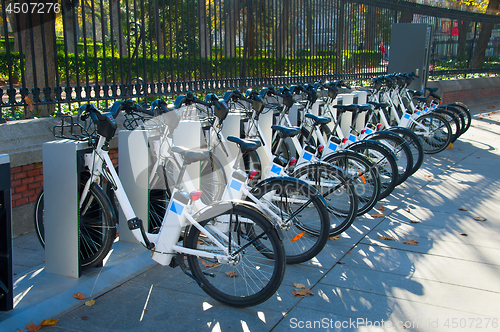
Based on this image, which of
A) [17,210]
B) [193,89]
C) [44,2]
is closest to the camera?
[17,210]

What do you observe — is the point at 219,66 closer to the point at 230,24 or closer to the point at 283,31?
the point at 230,24

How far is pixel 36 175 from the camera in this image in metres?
4.74

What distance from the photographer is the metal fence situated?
5.00 metres

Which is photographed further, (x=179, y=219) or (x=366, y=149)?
(x=366, y=149)

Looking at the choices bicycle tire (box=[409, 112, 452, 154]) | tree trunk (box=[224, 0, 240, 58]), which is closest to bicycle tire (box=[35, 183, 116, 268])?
tree trunk (box=[224, 0, 240, 58])

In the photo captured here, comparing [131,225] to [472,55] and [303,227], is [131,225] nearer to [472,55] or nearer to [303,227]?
[303,227]

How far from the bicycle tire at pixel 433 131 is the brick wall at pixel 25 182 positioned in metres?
6.14

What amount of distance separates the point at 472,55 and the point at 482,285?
61.1ft

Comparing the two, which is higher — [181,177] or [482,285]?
[181,177]

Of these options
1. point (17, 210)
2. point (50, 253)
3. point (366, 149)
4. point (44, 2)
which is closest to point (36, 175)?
point (17, 210)

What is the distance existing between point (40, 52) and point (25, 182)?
1.54 meters

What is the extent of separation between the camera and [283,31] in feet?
29.2

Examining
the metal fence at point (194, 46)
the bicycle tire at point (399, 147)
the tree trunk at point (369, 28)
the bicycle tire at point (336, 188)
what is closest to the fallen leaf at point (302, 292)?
the bicycle tire at point (336, 188)

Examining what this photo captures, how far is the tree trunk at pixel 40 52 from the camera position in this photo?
4.83 m
